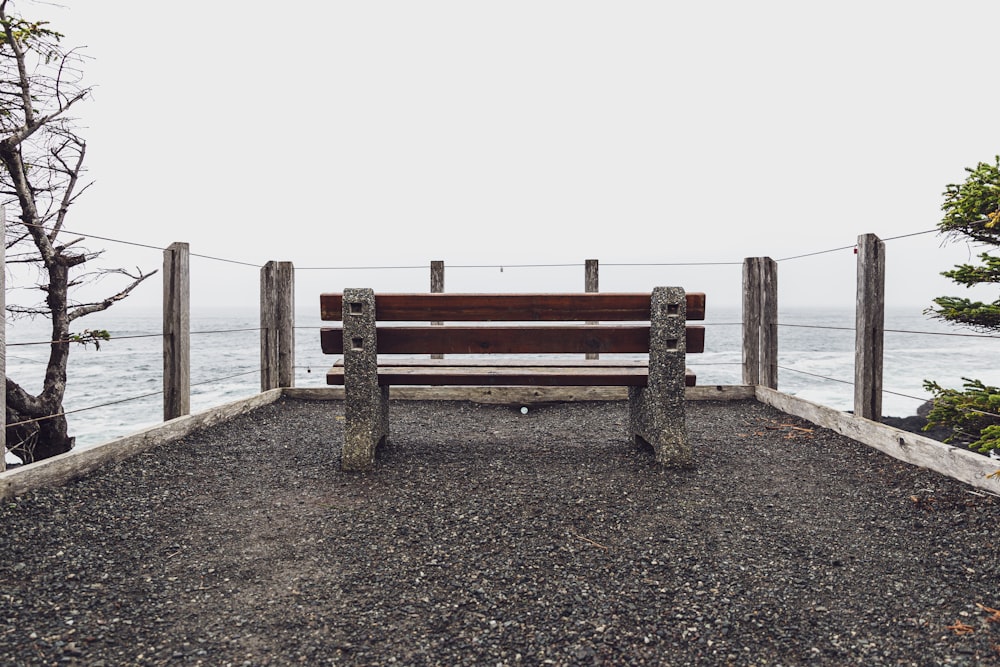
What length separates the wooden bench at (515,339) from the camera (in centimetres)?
333

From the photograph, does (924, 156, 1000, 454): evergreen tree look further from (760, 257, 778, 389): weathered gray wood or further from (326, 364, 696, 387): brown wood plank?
(760, 257, 778, 389): weathered gray wood

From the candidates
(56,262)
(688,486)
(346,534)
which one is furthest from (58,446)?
(688,486)

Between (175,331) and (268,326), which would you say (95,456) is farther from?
(268,326)

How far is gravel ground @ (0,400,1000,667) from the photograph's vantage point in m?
1.79

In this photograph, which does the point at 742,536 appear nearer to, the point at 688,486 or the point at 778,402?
the point at 688,486

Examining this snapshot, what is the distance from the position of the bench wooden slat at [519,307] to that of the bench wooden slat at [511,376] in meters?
0.38

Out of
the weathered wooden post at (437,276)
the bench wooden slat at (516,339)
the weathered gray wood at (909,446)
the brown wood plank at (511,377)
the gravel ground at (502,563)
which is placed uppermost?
the weathered wooden post at (437,276)

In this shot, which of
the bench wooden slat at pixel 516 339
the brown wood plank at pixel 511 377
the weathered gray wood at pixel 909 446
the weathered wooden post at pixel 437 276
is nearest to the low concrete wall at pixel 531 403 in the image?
the weathered gray wood at pixel 909 446

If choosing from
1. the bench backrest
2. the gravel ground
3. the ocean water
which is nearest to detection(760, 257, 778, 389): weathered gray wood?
the ocean water

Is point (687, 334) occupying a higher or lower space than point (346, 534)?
higher

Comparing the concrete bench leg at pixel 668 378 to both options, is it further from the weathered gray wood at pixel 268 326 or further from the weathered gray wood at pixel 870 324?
the weathered gray wood at pixel 268 326

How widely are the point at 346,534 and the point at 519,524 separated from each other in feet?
2.54

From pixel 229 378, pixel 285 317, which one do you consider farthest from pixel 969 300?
pixel 229 378

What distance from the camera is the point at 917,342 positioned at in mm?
42406
